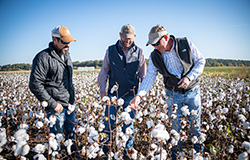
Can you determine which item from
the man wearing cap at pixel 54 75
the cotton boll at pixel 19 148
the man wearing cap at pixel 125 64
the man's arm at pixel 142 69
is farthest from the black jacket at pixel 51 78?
the man's arm at pixel 142 69

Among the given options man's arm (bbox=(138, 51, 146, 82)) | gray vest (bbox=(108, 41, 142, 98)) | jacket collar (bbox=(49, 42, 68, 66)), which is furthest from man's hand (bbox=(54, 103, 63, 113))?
man's arm (bbox=(138, 51, 146, 82))

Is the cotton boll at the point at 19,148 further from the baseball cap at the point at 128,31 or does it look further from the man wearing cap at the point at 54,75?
the baseball cap at the point at 128,31

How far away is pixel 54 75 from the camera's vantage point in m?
2.51

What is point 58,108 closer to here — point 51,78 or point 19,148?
point 51,78

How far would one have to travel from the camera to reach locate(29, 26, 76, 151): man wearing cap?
2.26m

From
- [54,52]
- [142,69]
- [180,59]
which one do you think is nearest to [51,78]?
[54,52]

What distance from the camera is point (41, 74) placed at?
2305 mm

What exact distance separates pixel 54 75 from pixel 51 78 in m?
0.07

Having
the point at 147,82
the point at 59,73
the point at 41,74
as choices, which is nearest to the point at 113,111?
the point at 147,82

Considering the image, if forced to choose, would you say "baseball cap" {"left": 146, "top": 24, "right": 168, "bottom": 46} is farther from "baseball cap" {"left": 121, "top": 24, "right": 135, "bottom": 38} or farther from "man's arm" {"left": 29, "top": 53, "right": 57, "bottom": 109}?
"man's arm" {"left": 29, "top": 53, "right": 57, "bottom": 109}

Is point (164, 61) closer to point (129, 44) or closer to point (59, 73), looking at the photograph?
point (129, 44)

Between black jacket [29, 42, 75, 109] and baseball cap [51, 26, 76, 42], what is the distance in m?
0.24

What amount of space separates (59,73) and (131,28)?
1472 millimetres

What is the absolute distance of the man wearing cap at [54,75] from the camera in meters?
2.26
